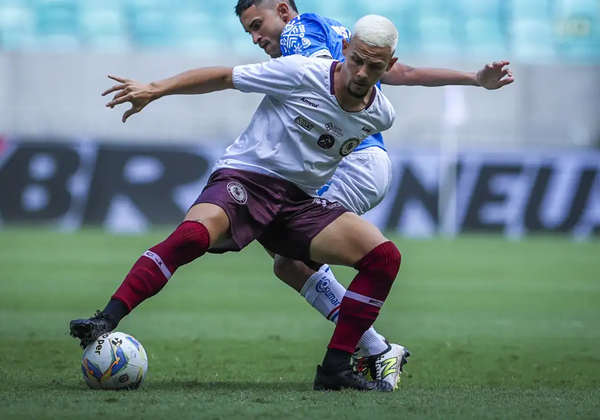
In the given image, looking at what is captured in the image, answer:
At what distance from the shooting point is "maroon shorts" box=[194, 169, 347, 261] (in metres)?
5.03

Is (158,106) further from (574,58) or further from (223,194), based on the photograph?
(223,194)

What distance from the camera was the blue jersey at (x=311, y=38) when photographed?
219 inches

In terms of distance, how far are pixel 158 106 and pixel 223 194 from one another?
16854 millimetres

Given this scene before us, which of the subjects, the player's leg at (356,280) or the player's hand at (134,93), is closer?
the player's hand at (134,93)

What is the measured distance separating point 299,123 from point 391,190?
1400 cm

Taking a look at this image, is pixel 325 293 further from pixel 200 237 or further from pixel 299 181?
pixel 200 237

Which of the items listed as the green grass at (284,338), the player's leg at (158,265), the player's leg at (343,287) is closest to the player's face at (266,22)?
the player's leg at (343,287)

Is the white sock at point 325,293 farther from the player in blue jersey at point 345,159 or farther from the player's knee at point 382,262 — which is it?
the player's knee at point 382,262

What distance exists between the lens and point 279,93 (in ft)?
16.9

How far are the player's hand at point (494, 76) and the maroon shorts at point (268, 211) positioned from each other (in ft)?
3.89

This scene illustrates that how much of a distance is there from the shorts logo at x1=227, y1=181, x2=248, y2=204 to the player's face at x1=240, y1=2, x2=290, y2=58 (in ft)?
3.92

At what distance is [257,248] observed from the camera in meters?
16.9

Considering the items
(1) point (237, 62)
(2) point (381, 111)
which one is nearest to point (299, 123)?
(2) point (381, 111)

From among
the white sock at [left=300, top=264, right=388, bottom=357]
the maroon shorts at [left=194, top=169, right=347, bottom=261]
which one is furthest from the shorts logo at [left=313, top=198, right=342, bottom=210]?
the white sock at [left=300, top=264, right=388, bottom=357]
